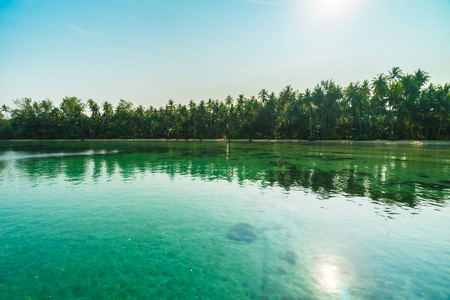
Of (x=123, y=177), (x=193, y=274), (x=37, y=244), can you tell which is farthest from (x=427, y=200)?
(x=123, y=177)

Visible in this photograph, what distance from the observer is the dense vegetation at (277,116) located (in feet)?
237

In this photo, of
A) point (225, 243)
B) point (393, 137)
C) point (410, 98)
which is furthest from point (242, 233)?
point (393, 137)

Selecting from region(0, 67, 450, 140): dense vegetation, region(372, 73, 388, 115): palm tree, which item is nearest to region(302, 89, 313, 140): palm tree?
region(0, 67, 450, 140): dense vegetation

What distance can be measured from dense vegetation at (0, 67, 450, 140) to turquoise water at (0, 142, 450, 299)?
73.2 m

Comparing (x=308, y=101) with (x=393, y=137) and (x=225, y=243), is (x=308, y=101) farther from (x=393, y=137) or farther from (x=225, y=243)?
(x=225, y=243)

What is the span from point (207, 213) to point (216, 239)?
3021 millimetres

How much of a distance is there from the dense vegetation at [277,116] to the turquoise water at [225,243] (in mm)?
73184

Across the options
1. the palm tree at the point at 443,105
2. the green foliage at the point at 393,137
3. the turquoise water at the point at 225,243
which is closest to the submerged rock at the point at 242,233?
the turquoise water at the point at 225,243

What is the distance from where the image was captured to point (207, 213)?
11758 mm

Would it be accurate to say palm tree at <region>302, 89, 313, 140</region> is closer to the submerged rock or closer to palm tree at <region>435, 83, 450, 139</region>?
palm tree at <region>435, 83, 450, 139</region>

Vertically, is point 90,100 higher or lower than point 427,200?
higher

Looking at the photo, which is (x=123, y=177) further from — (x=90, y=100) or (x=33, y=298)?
(x=90, y=100)

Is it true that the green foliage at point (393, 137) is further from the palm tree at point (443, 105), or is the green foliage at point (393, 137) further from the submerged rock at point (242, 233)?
the submerged rock at point (242, 233)

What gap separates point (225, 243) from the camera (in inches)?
333
